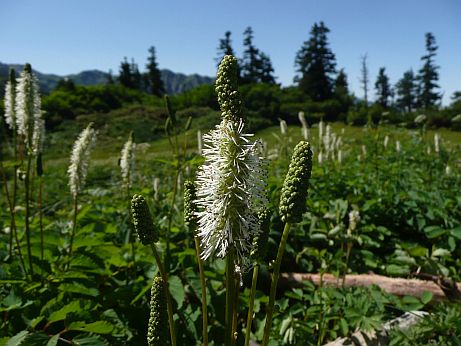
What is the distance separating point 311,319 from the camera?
11.8ft

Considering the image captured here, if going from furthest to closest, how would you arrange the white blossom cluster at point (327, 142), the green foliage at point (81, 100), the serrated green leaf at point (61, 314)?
the green foliage at point (81, 100) → the white blossom cluster at point (327, 142) → the serrated green leaf at point (61, 314)

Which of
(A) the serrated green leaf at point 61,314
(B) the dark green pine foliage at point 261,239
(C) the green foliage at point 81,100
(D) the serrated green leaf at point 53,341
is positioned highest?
(C) the green foliage at point 81,100

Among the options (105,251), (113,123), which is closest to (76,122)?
(113,123)

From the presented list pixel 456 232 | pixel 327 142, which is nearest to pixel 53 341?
pixel 456 232

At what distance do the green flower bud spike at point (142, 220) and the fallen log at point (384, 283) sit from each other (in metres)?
2.98

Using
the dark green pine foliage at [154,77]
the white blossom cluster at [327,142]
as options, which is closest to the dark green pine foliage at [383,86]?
the dark green pine foliage at [154,77]

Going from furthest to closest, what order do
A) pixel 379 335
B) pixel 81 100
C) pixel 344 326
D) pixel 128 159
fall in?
pixel 81 100 < pixel 128 159 < pixel 379 335 < pixel 344 326

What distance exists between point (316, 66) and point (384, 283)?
75146 mm

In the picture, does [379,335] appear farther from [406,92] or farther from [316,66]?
[406,92]

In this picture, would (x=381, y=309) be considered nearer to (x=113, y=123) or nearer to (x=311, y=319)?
(x=311, y=319)

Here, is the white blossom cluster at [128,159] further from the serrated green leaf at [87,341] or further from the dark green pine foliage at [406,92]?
the dark green pine foliage at [406,92]

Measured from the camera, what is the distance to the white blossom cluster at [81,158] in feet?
11.4

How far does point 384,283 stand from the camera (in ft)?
14.7

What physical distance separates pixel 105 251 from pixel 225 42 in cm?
8820
